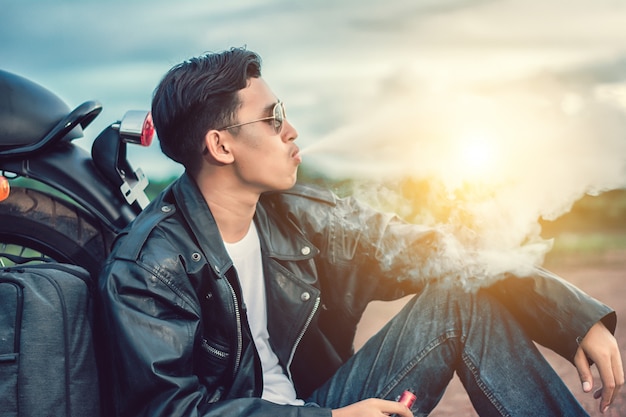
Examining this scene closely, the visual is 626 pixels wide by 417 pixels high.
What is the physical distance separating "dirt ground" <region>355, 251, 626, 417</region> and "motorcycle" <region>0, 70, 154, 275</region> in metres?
1.45

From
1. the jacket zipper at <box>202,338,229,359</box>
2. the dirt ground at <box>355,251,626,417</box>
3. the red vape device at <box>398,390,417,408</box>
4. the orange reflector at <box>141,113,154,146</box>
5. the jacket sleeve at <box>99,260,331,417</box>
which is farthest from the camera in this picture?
the dirt ground at <box>355,251,626,417</box>

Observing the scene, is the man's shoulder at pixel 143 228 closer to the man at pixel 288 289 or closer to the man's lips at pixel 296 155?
the man at pixel 288 289

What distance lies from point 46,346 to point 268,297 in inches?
23.2

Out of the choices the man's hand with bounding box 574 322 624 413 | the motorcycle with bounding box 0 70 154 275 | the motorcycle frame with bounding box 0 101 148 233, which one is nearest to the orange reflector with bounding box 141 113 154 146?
the motorcycle with bounding box 0 70 154 275

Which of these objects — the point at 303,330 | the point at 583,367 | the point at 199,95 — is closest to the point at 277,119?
the point at 199,95

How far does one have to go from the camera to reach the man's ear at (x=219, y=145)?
208 cm

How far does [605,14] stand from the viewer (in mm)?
4125

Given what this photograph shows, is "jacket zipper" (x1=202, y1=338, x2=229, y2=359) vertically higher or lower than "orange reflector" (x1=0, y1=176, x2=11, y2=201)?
lower

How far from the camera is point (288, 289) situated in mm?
2141

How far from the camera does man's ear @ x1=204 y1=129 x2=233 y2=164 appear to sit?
6.82 ft

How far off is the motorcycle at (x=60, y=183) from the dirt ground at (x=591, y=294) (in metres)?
1.45

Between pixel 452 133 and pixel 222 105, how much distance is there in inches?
62.8

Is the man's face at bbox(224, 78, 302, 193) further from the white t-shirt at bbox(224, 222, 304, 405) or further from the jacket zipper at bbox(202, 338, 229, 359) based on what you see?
the jacket zipper at bbox(202, 338, 229, 359)

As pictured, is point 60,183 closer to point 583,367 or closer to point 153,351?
point 153,351
